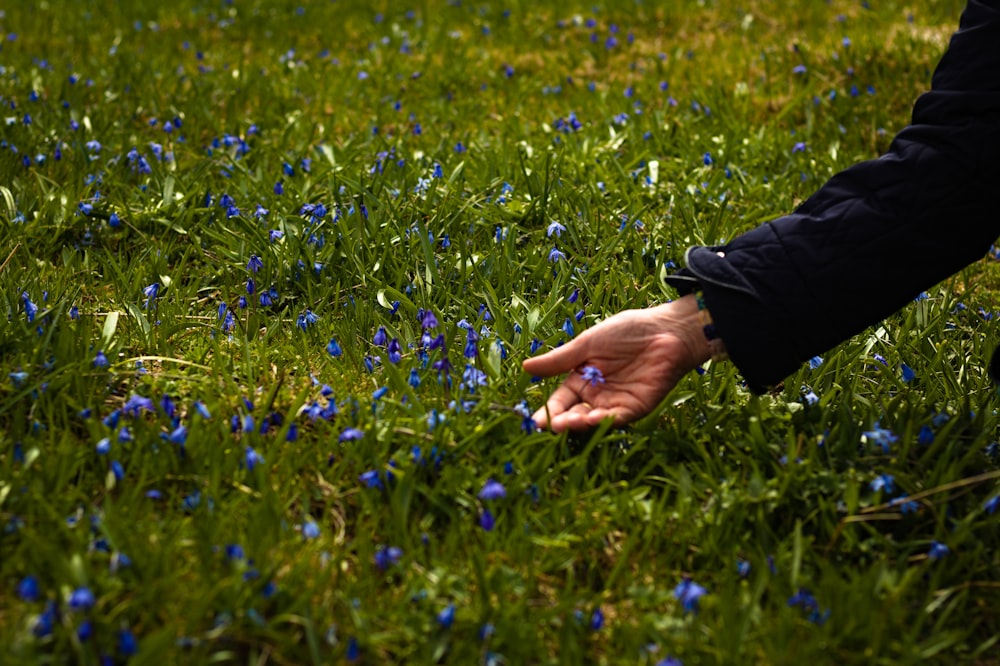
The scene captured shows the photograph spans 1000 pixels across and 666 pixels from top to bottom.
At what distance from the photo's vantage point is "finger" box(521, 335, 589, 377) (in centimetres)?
262

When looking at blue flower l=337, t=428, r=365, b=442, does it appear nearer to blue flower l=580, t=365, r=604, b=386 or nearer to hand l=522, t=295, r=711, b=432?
hand l=522, t=295, r=711, b=432

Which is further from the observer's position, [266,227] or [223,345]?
[266,227]

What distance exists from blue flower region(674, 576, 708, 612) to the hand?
0.57 m

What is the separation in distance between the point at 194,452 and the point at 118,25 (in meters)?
5.41

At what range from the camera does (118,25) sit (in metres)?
6.86

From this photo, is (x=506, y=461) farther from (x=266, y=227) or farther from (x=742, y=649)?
(x=266, y=227)

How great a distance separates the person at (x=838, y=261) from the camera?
A: 2439 millimetres

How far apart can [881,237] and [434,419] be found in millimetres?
1223

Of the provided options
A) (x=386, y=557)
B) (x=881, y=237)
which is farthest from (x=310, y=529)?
(x=881, y=237)

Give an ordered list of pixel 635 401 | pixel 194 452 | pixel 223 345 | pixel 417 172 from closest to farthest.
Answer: pixel 194 452 → pixel 635 401 → pixel 223 345 → pixel 417 172

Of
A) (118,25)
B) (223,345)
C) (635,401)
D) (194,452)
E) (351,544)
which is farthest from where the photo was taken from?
(118,25)

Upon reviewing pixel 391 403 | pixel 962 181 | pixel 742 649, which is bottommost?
pixel 742 649

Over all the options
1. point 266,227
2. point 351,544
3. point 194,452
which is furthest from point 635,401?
point 266,227

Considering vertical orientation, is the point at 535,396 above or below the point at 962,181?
below
